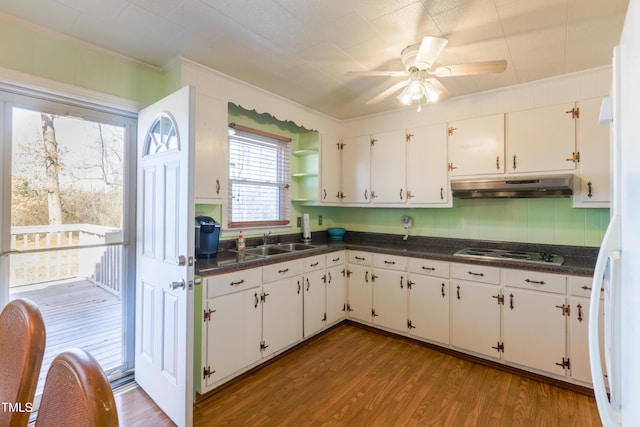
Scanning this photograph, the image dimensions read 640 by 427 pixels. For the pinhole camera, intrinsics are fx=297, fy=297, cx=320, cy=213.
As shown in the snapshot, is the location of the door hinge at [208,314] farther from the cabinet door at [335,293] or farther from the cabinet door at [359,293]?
the cabinet door at [359,293]

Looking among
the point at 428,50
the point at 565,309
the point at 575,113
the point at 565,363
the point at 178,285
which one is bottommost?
the point at 565,363

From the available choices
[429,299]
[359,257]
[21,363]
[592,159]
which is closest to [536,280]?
[429,299]

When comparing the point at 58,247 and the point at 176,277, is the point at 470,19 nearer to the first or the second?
the point at 176,277

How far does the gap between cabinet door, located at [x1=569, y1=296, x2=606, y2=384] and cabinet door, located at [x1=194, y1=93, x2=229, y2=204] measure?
2.84m

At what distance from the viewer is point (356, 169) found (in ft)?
12.0

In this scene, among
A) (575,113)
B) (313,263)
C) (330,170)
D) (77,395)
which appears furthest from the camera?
(330,170)

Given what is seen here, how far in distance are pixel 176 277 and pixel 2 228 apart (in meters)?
1.09

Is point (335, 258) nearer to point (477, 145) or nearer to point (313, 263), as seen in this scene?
point (313, 263)

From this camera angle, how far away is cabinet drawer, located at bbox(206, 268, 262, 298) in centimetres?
209

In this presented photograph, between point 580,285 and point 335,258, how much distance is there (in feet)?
6.67

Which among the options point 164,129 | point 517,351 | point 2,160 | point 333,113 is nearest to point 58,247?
point 2,160

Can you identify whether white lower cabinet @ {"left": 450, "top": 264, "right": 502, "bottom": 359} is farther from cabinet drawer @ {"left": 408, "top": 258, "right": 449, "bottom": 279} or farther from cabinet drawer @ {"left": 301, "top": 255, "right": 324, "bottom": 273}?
cabinet drawer @ {"left": 301, "top": 255, "right": 324, "bottom": 273}

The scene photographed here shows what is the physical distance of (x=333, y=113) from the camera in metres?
3.54

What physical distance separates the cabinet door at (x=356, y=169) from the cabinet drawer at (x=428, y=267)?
3.24 ft
